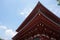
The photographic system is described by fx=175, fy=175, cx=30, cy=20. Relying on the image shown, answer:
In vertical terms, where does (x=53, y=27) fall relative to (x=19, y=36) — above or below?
below

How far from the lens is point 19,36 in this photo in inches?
681

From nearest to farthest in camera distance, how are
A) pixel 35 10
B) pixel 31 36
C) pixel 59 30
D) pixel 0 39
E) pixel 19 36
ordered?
pixel 59 30, pixel 31 36, pixel 19 36, pixel 35 10, pixel 0 39

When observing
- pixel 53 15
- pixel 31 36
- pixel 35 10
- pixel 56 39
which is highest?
pixel 35 10

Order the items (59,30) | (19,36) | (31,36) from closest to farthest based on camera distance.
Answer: (59,30) < (31,36) < (19,36)

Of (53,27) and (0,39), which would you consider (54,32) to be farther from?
(0,39)

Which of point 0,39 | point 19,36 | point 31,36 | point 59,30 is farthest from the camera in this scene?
point 0,39

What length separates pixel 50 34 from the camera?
15.4m

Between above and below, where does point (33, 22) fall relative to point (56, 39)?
above

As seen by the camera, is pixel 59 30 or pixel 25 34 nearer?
pixel 59 30

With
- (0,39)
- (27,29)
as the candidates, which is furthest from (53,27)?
(0,39)

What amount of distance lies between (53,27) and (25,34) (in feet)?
9.73

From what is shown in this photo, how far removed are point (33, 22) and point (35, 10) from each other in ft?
12.1

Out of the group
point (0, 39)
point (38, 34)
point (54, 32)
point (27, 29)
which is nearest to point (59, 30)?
point (54, 32)

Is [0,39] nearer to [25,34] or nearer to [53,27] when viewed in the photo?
[25,34]
